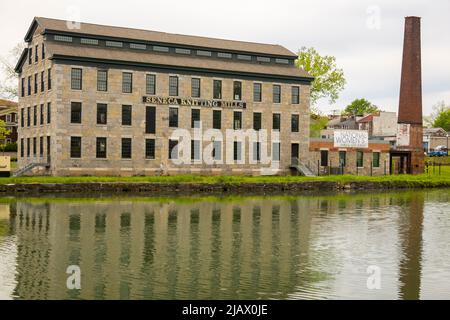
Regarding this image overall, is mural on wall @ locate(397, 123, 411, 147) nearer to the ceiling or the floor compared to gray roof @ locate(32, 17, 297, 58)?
nearer to the floor

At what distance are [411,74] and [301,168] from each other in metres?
15.3

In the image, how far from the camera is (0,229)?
84.8 ft

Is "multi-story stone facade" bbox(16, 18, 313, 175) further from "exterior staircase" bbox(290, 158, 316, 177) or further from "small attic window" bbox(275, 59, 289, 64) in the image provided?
"exterior staircase" bbox(290, 158, 316, 177)

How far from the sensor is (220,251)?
21.1 metres

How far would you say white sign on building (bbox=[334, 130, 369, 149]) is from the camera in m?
63.2

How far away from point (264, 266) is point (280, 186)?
32.7m

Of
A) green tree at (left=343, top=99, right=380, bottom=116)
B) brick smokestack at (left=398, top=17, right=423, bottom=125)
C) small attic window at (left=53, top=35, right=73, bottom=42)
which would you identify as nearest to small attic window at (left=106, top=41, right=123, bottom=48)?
small attic window at (left=53, top=35, right=73, bottom=42)

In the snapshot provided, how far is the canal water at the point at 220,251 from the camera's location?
15.7 metres

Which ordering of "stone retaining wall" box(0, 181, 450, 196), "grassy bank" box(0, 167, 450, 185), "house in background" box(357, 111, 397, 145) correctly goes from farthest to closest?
"house in background" box(357, 111, 397, 145), "grassy bank" box(0, 167, 450, 185), "stone retaining wall" box(0, 181, 450, 196)

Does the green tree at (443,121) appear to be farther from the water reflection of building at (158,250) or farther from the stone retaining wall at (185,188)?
the water reflection of building at (158,250)

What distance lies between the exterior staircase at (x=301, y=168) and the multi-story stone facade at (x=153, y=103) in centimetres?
51

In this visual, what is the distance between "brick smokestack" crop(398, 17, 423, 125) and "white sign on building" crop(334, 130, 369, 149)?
16.8 ft

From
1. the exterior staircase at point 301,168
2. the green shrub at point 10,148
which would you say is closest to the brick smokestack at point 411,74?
the exterior staircase at point 301,168
